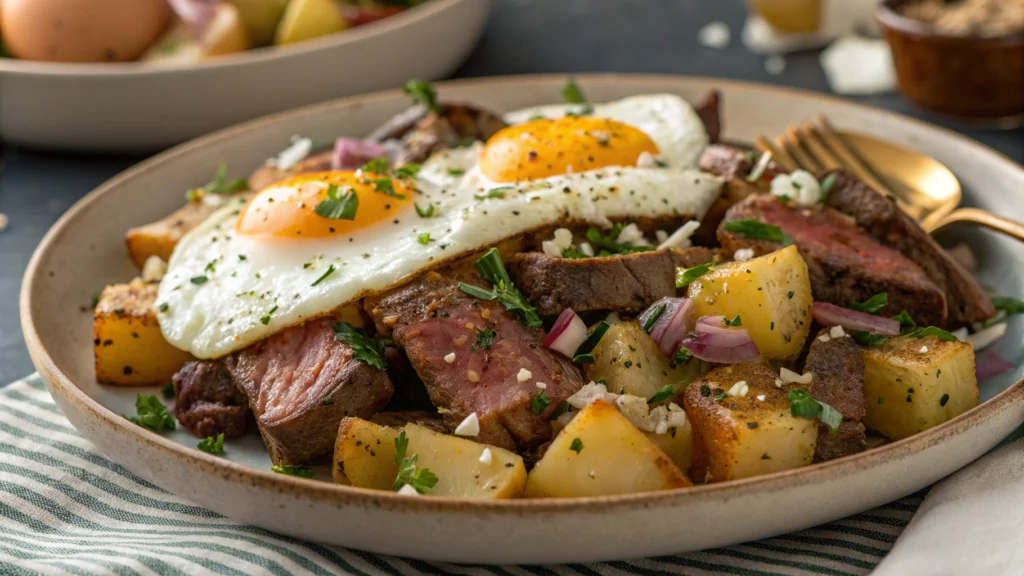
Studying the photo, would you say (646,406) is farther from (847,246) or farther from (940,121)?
(940,121)

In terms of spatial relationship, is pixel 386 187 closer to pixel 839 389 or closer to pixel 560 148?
pixel 560 148

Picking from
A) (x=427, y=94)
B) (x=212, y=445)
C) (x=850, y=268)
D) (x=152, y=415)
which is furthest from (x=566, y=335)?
(x=427, y=94)

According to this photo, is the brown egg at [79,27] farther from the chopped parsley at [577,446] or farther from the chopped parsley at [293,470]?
the chopped parsley at [577,446]

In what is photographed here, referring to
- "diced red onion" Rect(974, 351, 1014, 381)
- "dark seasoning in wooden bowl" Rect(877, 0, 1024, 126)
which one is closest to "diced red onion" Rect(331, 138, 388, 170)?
"diced red onion" Rect(974, 351, 1014, 381)

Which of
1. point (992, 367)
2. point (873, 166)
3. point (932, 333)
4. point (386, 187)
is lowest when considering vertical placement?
point (992, 367)

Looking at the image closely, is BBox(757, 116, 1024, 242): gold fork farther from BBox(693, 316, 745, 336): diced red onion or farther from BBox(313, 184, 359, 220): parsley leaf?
BBox(313, 184, 359, 220): parsley leaf
